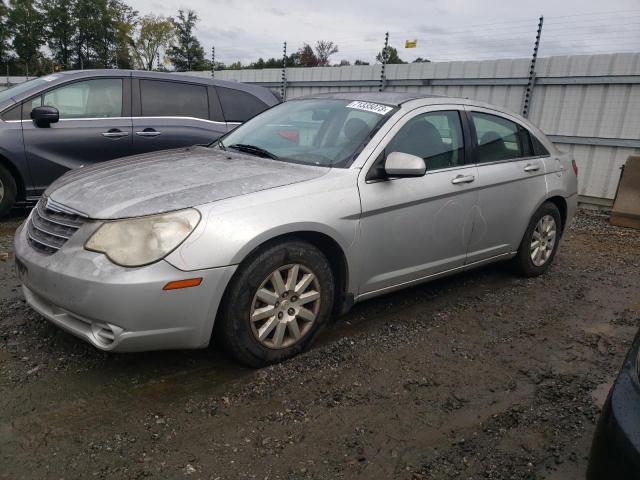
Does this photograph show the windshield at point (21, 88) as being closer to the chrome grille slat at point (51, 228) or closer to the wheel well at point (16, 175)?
the wheel well at point (16, 175)

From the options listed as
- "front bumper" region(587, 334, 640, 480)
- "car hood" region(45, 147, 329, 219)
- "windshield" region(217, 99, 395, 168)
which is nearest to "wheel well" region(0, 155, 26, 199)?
"car hood" region(45, 147, 329, 219)

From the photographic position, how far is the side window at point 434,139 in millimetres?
3544

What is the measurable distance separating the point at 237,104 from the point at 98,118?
5.52 ft

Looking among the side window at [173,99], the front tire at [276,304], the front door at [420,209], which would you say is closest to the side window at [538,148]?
the front door at [420,209]

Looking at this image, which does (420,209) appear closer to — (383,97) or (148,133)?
(383,97)

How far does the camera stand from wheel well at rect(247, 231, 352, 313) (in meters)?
3.00

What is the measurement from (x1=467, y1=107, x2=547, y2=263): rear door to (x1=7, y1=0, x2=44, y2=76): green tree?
2318 inches

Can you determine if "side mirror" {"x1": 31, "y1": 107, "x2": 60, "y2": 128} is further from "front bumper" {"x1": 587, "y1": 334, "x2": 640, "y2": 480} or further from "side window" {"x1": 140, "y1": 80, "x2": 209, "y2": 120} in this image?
"front bumper" {"x1": 587, "y1": 334, "x2": 640, "y2": 480}

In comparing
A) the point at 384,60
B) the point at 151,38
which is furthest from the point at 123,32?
the point at 384,60

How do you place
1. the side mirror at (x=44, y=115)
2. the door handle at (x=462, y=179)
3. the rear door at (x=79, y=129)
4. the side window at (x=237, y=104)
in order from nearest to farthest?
the door handle at (x=462, y=179) → the side mirror at (x=44, y=115) → the rear door at (x=79, y=129) → the side window at (x=237, y=104)

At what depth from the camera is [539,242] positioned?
4.78 metres

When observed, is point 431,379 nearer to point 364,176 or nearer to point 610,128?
point 364,176

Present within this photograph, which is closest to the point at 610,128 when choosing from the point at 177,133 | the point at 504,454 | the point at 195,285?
the point at 177,133

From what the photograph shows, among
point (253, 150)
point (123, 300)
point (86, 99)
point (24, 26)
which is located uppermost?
point (24, 26)
